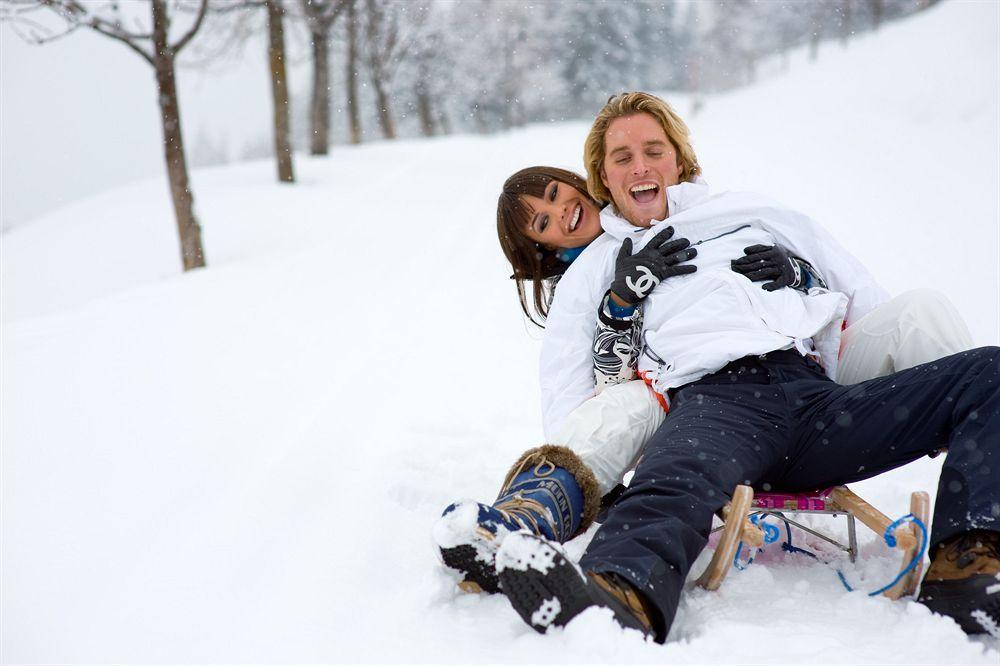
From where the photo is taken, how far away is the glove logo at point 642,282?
2.43 m

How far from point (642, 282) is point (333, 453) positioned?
59.9 inches

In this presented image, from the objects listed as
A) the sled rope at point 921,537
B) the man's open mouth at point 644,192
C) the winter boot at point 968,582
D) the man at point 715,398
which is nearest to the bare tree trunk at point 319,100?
the man at point 715,398

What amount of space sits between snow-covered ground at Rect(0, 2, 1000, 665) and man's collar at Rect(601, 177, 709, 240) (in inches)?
44.9

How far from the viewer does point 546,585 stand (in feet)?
4.76

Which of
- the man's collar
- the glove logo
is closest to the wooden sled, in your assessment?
the glove logo

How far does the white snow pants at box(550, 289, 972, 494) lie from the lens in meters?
2.25

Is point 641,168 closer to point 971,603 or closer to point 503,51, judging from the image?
point 971,603

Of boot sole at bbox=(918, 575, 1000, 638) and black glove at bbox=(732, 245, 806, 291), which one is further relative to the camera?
black glove at bbox=(732, 245, 806, 291)

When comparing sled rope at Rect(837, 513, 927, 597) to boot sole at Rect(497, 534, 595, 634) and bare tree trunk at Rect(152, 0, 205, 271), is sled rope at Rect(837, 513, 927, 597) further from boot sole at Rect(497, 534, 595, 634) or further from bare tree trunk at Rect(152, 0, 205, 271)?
bare tree trunk at Rect(152, 0, 205, 271)

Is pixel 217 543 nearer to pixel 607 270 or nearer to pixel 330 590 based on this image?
pixel 330 590

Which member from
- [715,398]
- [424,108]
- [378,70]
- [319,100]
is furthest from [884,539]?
[424,108]

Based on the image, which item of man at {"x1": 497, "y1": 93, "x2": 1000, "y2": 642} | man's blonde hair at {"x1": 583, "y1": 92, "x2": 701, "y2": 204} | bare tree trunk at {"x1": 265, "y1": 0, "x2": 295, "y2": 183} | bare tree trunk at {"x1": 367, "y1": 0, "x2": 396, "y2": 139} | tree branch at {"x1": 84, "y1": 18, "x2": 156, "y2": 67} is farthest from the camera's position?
bare tree trunk at {"x1": 367, "y1": 0, "x2": 396, "y2": 139}

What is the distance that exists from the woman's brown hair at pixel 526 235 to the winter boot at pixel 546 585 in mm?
1697

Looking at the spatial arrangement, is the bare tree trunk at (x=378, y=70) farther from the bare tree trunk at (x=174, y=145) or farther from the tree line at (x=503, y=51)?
the bare tree trunk at (x=174, y=145)
